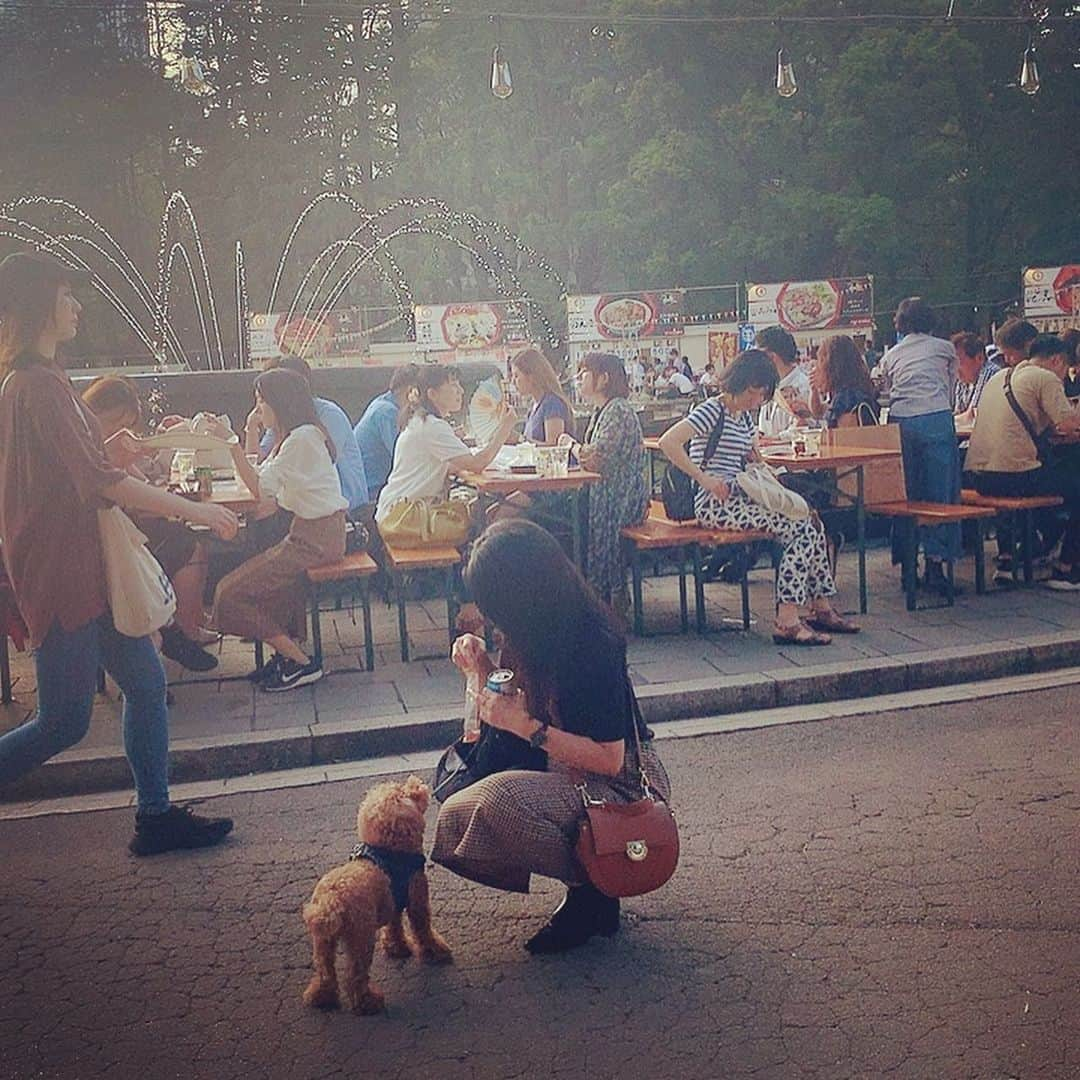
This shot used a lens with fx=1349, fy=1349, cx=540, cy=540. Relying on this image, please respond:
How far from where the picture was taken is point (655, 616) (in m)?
8.78

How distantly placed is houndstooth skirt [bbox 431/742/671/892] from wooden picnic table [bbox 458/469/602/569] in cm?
407

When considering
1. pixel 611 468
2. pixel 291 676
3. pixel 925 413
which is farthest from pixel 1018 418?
pixel 291 676

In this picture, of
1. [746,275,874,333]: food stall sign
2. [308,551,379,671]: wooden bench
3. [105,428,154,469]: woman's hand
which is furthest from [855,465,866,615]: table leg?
[746,275,874,333]: food stall sign

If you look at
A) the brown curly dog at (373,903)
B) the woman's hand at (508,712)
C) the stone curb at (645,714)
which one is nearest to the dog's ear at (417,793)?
the brown curly dog at (373,903)

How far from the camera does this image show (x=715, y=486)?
778 centimetres

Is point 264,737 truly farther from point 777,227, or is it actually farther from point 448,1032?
point 777,227

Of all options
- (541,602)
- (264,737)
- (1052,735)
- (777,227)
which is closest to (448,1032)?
(541,602)

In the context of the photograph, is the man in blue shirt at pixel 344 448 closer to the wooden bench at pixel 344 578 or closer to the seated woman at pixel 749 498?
the wooden bench at pixel 344 578

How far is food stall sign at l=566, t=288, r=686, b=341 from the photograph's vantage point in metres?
19.8

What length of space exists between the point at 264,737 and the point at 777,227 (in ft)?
87.5

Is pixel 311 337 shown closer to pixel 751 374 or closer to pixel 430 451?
pixel 430 451

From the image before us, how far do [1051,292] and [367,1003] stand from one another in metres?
20.5

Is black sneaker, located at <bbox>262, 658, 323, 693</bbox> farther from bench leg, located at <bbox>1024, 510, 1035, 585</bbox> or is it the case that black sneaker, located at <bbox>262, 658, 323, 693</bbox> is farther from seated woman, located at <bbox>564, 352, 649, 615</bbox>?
bench leg, located at <bbox>1024, 510, 1035, 585</bbox>

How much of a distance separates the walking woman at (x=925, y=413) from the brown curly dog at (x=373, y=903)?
5.89 m
